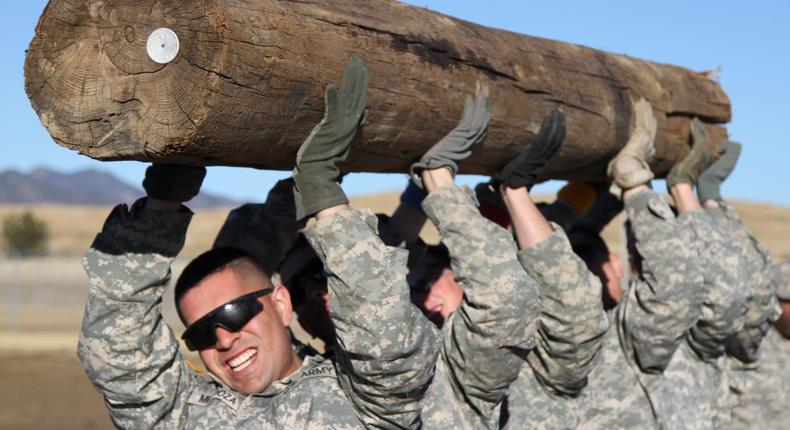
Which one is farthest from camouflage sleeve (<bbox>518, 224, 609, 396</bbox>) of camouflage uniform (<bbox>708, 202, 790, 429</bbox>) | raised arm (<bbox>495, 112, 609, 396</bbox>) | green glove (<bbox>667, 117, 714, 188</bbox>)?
camouflage uniform (<bbox>708, 202, 790, 429</bbox>)

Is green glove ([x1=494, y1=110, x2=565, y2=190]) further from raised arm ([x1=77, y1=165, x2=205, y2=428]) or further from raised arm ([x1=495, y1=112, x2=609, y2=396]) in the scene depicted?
raised arm ([x1=77, y1=165, x2=205, y2=428])

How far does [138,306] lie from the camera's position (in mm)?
3529

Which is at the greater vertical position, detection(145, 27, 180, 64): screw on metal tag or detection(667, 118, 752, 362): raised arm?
detection(145, 27, 180, 64): screw on metal tag

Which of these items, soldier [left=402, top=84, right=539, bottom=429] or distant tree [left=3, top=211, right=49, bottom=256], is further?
distant tree [left=3, top=211, right=49, bottom=256]

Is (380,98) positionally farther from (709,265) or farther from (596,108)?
(709,265)

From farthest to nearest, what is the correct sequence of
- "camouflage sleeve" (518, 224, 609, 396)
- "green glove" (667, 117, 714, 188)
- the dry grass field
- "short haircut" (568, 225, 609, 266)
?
1. the dry grass field
2. "short haircut" (568, 225, 609, 266)
3. "green glove" (667, 117, 714, 188)
4. "camouflage sleeve" (518, 224, 609, 396)

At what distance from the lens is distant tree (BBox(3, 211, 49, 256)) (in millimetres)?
45688

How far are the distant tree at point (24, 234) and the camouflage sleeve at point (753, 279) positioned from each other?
42.3 meters

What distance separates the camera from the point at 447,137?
3820 mm

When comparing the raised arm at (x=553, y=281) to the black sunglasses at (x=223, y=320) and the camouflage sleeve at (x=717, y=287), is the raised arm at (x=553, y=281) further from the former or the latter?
the camouflage sleeve at (x=717, y=287)

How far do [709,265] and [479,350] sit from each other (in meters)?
1.96

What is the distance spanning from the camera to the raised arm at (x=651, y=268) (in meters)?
4.68

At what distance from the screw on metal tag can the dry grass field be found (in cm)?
969

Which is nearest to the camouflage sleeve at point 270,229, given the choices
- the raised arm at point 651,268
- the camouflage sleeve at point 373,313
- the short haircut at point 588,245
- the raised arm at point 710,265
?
the camouflage sleeve at point 373,313
